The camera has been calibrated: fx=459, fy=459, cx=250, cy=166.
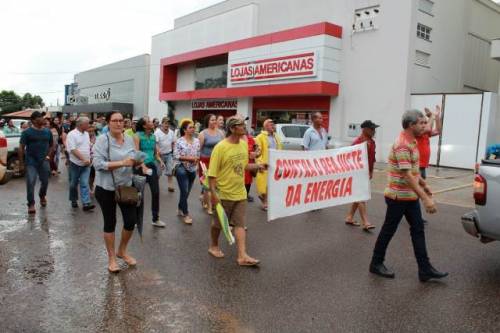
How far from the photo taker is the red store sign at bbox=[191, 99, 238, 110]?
A: 2794cm

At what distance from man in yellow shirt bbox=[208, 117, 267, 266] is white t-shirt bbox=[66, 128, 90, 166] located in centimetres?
395

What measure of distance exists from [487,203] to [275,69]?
63.1 ft

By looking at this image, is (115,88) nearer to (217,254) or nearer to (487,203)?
(217,254)

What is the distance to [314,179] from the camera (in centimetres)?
636

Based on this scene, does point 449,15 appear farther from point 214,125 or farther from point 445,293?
point 445,293

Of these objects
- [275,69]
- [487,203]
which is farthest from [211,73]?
[487,203]

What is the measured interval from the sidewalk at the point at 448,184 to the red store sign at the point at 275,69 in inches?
235

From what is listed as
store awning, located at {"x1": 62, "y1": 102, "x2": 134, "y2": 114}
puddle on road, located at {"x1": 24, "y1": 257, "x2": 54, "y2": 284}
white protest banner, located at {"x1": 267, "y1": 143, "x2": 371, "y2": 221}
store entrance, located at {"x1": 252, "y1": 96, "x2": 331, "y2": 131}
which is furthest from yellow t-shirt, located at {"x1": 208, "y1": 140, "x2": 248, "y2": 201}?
store awning, located at {"x1": 62, "y1": 102, "x2": 134, "y2": 114}

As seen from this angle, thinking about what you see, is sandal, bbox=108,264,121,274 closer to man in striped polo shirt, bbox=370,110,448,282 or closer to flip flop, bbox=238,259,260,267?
flip flop, bbox=238,259,260,267

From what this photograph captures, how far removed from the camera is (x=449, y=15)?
21078mm

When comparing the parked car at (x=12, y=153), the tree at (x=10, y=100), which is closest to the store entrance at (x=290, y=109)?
the parked car at (x=12, y=153)

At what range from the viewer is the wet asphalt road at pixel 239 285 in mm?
3734

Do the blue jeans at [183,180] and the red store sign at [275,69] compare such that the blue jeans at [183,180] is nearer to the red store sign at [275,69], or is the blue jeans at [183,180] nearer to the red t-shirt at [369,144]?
the red t-shirt at [369,144]

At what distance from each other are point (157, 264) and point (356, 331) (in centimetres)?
244
